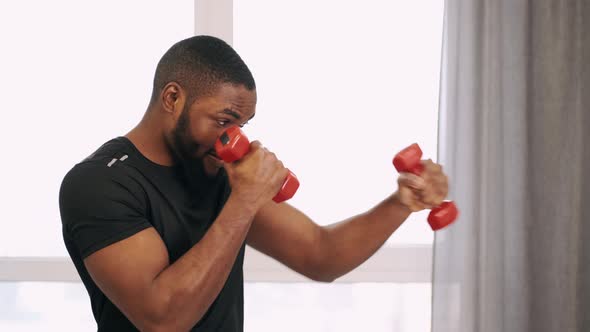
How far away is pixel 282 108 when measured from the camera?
121 inches

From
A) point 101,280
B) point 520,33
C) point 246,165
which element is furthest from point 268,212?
point 520,33

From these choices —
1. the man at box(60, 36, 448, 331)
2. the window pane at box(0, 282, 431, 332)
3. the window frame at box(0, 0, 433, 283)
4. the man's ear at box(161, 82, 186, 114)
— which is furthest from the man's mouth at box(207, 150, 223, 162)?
→ the window pane at box(0, 282, 431, 332)

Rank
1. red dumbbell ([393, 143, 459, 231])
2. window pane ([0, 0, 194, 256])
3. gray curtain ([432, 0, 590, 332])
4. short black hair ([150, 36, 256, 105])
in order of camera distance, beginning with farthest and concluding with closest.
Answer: window pane ([0, 0, 194, 256]), gray curtain ([432, 0, 590, 332]), red dumbbell ([393, 143, 459, 231]), short black hair ([150, 36, 256, 105])

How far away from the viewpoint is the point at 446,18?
9.43 ft

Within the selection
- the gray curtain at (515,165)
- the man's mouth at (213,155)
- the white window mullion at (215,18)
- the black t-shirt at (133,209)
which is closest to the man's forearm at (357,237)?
the black t-shirt at (133,209)

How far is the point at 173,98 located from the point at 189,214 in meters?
0.23

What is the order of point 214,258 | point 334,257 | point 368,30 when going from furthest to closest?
1. point 368,30
2. point 334,257
3. point 214,258

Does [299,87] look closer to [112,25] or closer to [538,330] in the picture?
[112,25]

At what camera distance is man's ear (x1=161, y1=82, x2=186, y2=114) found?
137cm

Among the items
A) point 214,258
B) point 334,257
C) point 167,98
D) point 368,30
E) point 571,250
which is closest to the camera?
point 214,258

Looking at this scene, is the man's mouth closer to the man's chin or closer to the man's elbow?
the man's chin

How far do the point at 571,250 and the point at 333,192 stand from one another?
1.02m

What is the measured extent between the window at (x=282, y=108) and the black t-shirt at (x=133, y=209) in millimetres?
1596

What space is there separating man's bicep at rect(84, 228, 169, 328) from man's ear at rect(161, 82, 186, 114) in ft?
0.87
